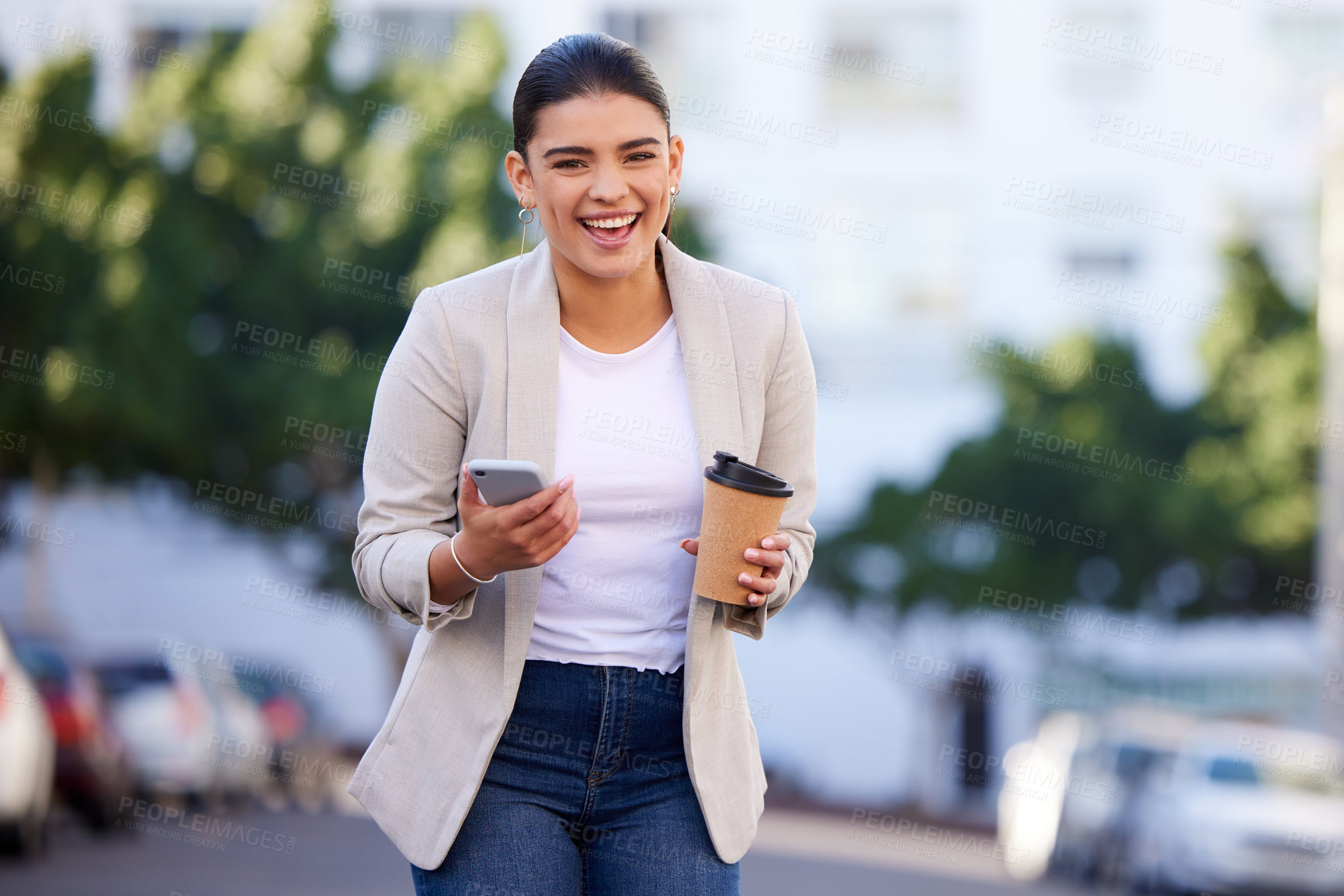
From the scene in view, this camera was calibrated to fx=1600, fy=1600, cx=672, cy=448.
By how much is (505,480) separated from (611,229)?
22.1 inches

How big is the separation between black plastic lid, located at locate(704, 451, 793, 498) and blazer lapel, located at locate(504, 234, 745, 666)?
139mm

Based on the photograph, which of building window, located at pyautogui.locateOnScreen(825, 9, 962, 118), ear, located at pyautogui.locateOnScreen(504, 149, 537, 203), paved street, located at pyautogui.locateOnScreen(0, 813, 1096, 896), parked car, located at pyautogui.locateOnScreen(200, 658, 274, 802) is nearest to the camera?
ear, located at pyautogui.locateOnScreen(504, 149, 537, 203)

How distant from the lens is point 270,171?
18.4 metres

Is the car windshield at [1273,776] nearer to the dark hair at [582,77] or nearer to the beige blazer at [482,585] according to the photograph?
the beige blazer at [482,585]

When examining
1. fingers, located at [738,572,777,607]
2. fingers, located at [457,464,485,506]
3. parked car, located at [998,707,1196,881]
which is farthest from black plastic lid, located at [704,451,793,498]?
parked car, located at [998,707,1196,881]

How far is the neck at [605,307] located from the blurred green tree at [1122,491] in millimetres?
18748

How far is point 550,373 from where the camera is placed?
262 cm

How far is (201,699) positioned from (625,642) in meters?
13.0

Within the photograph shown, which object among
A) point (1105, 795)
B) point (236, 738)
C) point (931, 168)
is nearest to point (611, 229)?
point (1105, 795)

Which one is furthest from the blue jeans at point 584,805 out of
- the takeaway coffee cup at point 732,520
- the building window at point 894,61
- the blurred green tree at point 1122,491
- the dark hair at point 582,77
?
the building window at point 894,61

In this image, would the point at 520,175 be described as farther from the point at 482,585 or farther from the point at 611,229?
the point at 482,585

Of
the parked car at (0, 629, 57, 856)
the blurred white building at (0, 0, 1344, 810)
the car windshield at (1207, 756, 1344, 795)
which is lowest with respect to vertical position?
the parked car at (0, 629, 57, 856)

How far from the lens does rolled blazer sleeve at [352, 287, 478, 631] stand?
257 cm

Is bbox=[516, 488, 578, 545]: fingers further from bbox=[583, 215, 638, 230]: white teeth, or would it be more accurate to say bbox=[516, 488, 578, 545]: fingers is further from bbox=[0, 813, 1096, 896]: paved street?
bbox=[0, 813, 1096, 896]: paved street
